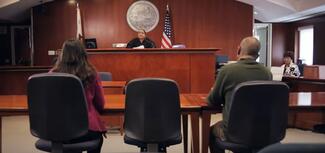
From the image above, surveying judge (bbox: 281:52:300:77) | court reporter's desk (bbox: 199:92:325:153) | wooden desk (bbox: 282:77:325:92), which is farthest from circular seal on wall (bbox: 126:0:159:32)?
court reporter's desk (bbox: 199:92:325:153)

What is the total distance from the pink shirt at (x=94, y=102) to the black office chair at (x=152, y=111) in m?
0.20

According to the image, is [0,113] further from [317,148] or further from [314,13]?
[314,13]

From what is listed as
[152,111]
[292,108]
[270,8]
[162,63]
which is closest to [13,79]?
[162,63]

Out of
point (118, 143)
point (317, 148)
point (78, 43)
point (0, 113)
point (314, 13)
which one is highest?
point (314, 13)

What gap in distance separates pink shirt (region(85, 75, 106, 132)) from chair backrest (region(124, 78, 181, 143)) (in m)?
0.20

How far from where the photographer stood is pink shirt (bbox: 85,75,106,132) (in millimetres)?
2594

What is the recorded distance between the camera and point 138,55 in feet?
21.5

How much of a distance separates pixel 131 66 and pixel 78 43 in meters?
3.92

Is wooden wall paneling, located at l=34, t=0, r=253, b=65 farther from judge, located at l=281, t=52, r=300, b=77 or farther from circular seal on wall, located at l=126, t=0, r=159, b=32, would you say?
judge, located at l=281, t=52, r=300, b=77

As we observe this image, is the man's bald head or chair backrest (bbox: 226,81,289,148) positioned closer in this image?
chair backrest (bbox: 226,81,289,148)

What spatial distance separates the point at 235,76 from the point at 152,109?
2.03ft

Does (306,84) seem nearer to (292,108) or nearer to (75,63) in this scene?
(292,108)

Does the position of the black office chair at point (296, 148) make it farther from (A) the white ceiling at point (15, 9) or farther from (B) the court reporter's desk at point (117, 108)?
(A) the white ceiling at point (15, 9)

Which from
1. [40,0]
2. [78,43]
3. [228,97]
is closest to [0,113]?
[78,43]
